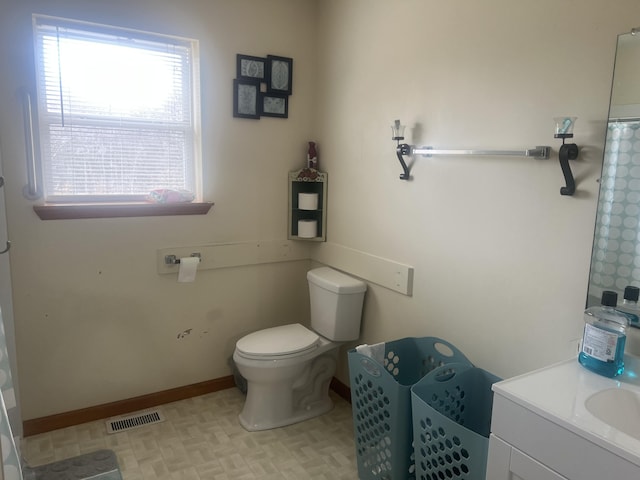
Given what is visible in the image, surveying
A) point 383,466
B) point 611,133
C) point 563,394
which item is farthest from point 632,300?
point 383,466

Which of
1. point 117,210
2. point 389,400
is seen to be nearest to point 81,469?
point 117,210

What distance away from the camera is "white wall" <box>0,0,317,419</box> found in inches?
89.2

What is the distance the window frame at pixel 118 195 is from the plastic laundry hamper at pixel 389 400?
4.26 feet

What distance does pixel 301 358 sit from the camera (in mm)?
2457

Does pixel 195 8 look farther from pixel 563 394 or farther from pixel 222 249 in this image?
pixel 563 394

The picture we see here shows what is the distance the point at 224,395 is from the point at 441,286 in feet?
5.11

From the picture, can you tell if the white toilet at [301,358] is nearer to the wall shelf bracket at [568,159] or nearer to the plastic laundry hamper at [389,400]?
the plastic laundry hamper at [389,400]

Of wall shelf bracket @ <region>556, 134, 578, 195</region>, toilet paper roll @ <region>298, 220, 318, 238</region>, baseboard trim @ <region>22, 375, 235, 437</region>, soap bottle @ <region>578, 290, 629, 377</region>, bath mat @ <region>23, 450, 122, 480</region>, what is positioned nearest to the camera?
soap bottle @ <region>578, 290, 629, 377</region>

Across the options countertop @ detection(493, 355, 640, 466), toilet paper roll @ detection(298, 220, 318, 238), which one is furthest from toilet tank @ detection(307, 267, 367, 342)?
countertop @ detection(493, 355, 640, 466)

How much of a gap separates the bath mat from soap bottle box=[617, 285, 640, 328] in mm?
2123

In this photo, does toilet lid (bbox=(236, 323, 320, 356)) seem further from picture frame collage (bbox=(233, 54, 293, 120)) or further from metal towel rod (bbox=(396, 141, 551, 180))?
picture frame collage (bbox=(233, 54, 293, 120))

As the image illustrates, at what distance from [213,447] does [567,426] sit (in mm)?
1758

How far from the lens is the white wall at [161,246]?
2.27 metres

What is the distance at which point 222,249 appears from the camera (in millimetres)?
2748
